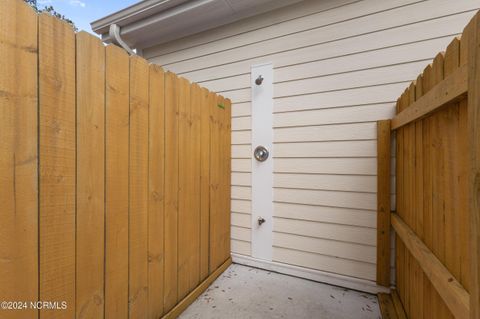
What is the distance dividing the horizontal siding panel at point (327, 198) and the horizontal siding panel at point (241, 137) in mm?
606

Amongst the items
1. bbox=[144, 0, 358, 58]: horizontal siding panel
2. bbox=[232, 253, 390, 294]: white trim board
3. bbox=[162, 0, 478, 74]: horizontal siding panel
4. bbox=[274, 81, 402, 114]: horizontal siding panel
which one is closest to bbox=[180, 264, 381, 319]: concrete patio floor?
bbox=[232, 253, 390, 294]: white trim board

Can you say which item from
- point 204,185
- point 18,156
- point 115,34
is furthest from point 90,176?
point 115,34

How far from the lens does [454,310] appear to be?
0.75m

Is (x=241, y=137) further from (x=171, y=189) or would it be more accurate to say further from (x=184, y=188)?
(x=171, y=189)

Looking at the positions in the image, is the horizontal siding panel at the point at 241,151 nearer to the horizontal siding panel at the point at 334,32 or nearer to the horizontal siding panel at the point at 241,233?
the horizontal siding panel at the point at 241,233

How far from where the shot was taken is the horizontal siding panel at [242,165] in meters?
2.38

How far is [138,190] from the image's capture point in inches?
52.2

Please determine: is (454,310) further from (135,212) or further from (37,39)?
(37,39)

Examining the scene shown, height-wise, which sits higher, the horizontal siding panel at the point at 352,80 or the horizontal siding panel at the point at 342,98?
the horizontal siding panel at the point at 352,80

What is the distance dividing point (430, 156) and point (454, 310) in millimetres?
683

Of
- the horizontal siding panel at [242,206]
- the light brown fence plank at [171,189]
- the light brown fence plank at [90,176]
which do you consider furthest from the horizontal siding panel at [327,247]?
the light brown fence plank at [90,176]

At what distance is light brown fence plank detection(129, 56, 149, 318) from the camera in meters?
1.29

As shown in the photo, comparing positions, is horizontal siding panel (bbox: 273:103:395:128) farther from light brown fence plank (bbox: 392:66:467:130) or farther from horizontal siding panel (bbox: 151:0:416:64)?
horizontal siding panel (bbox: 151:0:416:64)

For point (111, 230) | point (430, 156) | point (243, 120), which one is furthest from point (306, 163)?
point (111, 230)
